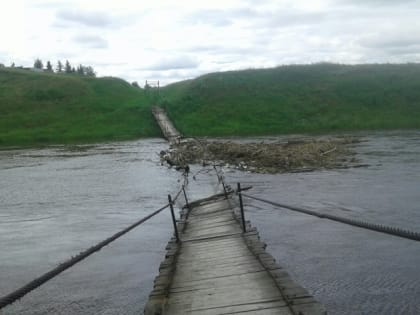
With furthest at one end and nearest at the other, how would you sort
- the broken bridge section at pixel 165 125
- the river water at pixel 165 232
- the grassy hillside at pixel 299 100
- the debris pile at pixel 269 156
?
the grassy hillside at pixel 299 100, the broken bridge section at pixel 165 125, the debris pile at pixel 269 156, the river water at pixel 165 232

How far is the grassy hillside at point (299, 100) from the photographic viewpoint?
6309cm

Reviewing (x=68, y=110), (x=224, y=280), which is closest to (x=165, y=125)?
(x=68, y=110)

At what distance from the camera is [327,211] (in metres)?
20.1

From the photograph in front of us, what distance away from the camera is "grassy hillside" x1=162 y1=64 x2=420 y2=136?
6309 cm

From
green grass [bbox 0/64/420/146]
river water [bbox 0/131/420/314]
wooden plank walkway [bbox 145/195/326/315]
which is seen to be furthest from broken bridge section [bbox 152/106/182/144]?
wooden plank walkway [bbox 145/195/326/315]

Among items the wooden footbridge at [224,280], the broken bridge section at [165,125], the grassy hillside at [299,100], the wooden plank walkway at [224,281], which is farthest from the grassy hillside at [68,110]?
the wooden plank walkway at [224,281]

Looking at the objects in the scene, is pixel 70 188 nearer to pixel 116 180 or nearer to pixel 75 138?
pixel 116 180

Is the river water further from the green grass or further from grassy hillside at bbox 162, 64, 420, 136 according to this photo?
the green grass

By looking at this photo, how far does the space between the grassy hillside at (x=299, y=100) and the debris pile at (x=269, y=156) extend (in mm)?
19419

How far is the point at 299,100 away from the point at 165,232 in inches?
2222

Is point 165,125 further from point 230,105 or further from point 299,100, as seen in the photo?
point 299,100

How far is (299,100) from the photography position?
Answer: 7188cm

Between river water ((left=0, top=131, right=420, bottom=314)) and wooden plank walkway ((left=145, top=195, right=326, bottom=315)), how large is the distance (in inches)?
61.1

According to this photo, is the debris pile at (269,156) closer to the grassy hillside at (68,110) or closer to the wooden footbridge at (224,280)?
the wooden footbridge at (224,280)
